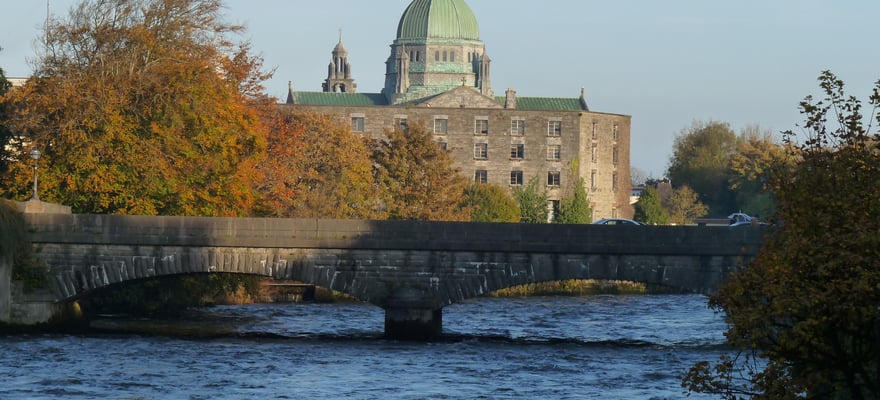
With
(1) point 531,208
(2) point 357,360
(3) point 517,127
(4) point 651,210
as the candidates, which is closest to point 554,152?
(3) point 517,127

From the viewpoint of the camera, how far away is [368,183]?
290 ft

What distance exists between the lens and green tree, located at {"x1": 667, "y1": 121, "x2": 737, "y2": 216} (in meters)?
149

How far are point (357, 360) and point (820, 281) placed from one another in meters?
22.4

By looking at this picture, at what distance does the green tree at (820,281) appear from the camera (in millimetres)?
18719

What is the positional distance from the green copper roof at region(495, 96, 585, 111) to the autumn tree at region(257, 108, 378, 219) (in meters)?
81.4

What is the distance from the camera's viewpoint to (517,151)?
154 m

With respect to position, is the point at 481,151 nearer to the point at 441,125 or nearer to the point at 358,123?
the point at 441,125

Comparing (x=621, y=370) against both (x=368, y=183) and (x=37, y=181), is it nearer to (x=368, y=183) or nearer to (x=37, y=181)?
(x=37, y=181)

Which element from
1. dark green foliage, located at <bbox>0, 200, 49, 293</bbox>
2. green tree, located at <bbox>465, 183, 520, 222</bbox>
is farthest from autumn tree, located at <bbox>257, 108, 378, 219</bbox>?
dark green foliage, located at <bbox>0, 200, 49, 293</bbox>

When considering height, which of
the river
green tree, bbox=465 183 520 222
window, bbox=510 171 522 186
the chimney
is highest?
the chimney

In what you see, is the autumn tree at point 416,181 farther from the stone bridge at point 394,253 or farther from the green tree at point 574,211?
the stone bridge at point 394,253

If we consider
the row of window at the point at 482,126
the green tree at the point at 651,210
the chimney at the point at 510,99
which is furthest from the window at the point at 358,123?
the green tree at the point at 651,210

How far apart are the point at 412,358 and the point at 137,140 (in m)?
16.3

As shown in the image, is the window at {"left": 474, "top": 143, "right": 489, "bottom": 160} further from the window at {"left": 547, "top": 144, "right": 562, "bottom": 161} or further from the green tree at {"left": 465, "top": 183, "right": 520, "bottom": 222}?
the green tree at {"left": 465, "top": 183, "right": 520, "bottom": 222}
